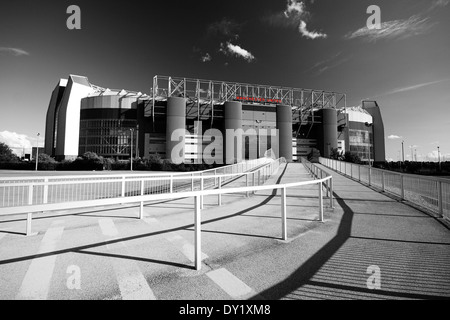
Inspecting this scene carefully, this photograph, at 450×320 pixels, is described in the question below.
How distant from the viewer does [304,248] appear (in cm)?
384

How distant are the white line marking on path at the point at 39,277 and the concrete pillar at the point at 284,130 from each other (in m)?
68.0

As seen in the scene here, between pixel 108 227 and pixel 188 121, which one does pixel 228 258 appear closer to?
pixel 108 227

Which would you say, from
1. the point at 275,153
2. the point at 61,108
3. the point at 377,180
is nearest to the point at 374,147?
the point at 275,153

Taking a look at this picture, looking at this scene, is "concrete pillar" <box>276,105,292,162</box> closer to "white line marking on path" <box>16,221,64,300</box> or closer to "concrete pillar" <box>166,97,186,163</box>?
"concrete pillar" <box>166,97,186,163</box>

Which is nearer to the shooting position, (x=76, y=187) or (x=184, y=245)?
(x=184, y=245)

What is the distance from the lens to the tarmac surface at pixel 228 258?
8.12 ft

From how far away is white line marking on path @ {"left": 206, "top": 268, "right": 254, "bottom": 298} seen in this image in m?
2.43

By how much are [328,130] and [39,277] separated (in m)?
78.9

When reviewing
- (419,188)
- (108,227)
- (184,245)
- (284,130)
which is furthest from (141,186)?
(284,130)

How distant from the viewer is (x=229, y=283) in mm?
2629

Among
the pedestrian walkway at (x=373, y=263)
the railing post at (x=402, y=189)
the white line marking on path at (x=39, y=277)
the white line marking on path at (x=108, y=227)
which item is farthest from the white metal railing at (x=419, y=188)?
the white line marking on path at (x=39, y=277)

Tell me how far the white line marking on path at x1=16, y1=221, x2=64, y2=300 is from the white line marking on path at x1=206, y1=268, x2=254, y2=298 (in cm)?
187
